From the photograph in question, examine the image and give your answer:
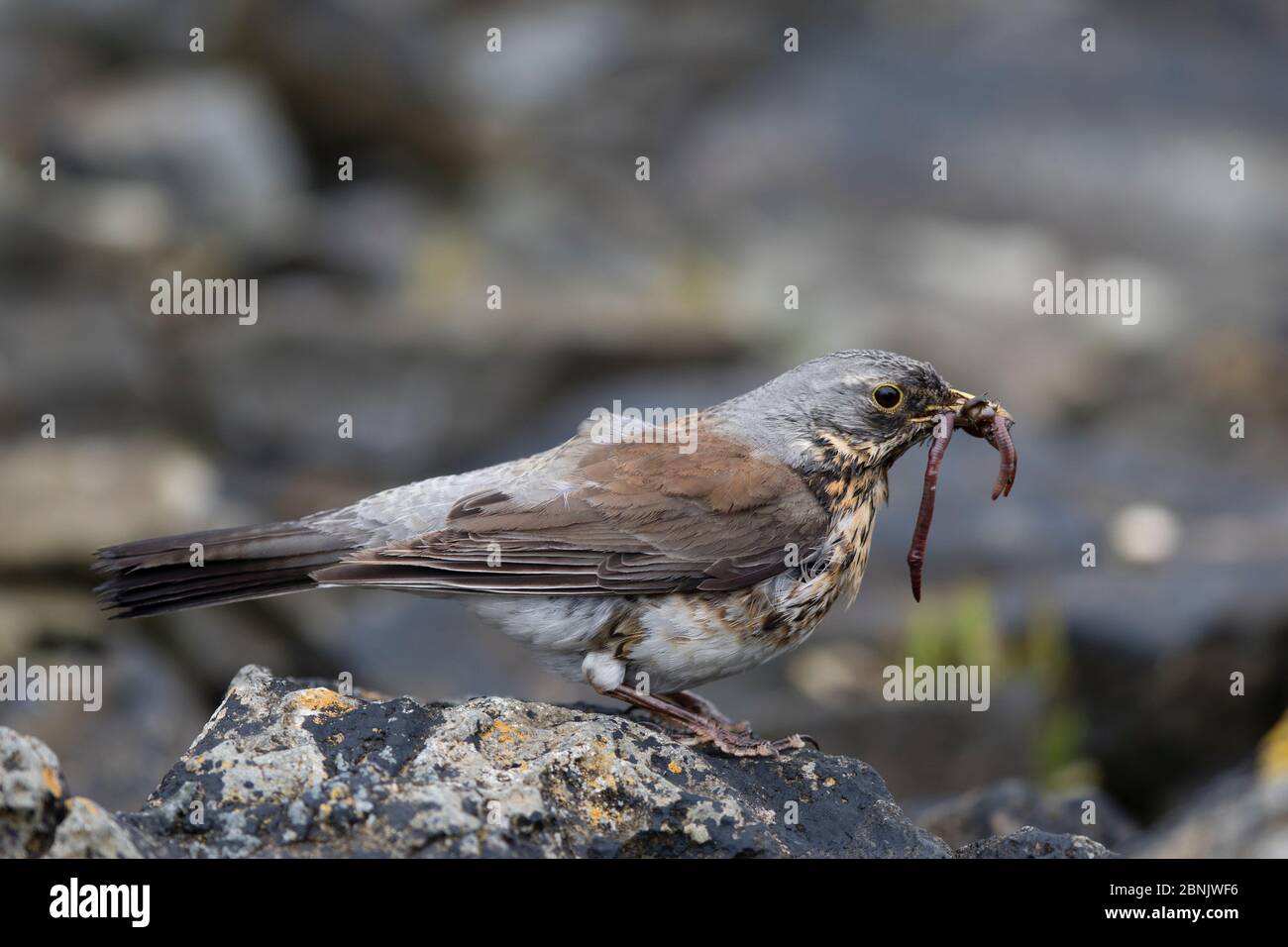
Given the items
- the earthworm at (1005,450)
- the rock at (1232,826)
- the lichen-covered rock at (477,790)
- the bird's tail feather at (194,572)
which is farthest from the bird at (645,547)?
the rock at (1232,826)

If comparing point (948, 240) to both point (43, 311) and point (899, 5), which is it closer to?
point (899, 5)

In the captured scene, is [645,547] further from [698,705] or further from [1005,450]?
[1005,450]

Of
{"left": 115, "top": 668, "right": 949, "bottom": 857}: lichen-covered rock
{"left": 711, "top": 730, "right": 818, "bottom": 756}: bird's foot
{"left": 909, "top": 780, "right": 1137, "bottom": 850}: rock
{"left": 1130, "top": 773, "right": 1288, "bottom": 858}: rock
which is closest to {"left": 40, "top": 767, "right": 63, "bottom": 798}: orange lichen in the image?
{"left": 115, "top": 668, "right": 949, "bottom": 857}: lichen-covered rock

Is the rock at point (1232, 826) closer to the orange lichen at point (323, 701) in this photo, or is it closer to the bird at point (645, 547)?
the bird at point (645, 547)

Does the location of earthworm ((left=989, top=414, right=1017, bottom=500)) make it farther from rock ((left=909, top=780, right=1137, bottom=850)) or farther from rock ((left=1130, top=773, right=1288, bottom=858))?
rock ((left=1130, top=773, right=1288, bottom=858))

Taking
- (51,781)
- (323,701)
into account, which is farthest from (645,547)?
(51,781)

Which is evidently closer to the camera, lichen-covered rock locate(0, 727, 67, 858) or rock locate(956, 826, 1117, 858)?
lichen-covered rock locate(0, 727, 67, 858)
